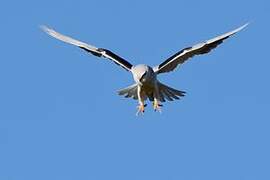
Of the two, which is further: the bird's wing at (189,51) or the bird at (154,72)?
the bird's wing at (189,51)

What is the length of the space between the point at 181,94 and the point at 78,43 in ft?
9.65

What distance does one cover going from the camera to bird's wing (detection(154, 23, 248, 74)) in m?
24.3

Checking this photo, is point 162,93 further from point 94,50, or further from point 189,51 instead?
point 94,50

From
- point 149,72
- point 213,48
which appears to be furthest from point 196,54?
point 149,72

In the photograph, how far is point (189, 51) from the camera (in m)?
24.3

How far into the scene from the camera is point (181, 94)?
24219 millimetres

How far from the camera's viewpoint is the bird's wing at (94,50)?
2425 centimetres

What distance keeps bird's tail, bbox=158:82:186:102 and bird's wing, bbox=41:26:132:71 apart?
83cm

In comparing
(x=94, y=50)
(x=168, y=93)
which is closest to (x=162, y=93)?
(x=168, y=93)

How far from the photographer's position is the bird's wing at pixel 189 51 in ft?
79.6

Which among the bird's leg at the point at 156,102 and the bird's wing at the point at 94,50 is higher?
the bird's wing at the point at 94,50

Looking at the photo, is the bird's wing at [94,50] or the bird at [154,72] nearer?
the bird at [154,72]

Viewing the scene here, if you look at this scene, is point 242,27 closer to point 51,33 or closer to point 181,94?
point 181,94

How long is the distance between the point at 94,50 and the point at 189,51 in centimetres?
233
